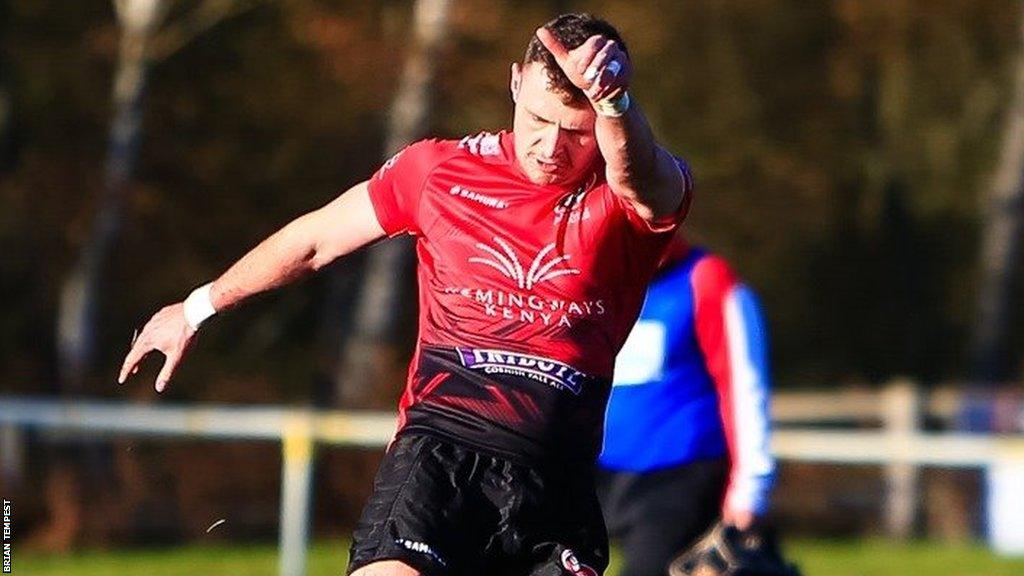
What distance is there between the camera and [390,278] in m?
21.9

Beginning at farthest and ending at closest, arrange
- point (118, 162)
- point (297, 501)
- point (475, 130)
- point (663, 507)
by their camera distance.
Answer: point (475, 130), point (118, 162), point (297, 501), point (663, 507)

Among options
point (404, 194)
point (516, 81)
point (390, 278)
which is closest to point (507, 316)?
point (404, 194)

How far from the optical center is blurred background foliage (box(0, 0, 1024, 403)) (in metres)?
21.7

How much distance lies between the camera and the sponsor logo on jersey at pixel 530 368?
→ 5691 mm

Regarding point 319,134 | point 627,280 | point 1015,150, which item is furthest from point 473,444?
point 1015,150

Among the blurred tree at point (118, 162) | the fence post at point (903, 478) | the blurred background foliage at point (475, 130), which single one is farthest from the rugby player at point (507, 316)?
the blurred tree at point (118, 162)

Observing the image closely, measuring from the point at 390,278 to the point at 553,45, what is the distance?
16.7 metres

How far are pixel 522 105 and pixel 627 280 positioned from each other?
54 centimetres

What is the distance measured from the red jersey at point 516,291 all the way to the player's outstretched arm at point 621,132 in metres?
0.10

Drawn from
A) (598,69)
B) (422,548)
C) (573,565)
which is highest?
(598,69)

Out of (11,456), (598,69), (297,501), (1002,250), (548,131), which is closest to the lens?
(598,69)

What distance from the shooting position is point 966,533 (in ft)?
64.9

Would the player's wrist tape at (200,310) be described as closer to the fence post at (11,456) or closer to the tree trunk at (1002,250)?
the fence post at (11,456)

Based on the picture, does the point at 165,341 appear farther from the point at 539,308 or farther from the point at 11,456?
the point at 11,456
